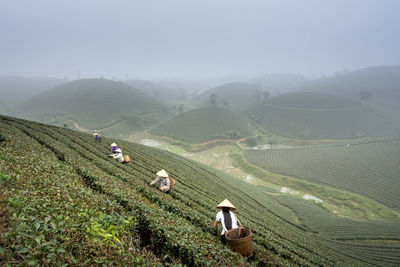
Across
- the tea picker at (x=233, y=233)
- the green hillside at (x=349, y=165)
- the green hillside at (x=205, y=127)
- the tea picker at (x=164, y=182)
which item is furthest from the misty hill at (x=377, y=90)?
the tea picker at (x=164, y=182)

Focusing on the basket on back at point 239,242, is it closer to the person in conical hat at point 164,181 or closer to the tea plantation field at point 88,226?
the tea plantation field at point 88,226

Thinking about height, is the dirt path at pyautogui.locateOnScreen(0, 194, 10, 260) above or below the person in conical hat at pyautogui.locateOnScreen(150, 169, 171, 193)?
above

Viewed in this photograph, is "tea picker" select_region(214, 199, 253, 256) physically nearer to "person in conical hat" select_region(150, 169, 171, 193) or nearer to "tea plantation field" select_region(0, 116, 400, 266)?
"tea plantation field" select_region(0, 116, 400, 266)

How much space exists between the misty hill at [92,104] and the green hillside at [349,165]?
272 feet

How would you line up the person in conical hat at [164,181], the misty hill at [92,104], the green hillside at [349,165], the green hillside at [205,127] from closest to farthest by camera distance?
1. the person in conical hat at [164,181]
2. the green hillside at [349,165]
3. the green hillside at [205,127]
4. the misty hill at [92,104]

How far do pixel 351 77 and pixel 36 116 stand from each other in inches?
11091

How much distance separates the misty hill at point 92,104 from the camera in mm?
103875

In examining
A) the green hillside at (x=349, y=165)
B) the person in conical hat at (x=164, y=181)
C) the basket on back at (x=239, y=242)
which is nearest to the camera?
the basket on back at (x=239, y=242)

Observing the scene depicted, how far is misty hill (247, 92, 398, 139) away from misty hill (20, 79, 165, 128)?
78.4m

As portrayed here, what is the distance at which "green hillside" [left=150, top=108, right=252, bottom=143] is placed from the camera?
82938mm

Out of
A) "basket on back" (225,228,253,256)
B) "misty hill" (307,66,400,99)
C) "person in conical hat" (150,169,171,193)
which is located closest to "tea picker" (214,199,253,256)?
"basket on back" (225,228,253,256)

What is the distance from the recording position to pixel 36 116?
340ft

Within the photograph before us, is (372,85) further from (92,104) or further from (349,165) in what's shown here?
(92,104)

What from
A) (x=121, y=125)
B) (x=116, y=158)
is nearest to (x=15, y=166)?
(x=116, y=158)
